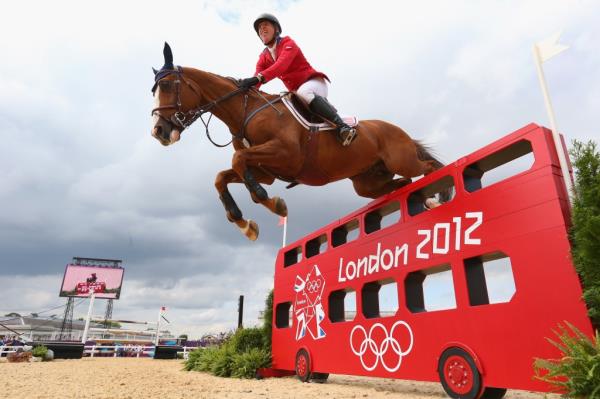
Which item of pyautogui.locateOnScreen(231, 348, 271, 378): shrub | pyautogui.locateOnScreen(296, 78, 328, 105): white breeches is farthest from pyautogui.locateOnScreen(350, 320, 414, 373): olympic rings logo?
pyautogui.locateOnScreen(231, 348, 271, 378): shrub

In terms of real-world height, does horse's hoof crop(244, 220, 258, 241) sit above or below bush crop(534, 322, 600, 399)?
above

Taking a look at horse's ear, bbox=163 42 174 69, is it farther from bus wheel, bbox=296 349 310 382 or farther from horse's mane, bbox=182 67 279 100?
bus wheel, bbox=296 349 310 382

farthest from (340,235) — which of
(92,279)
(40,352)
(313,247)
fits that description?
(92,279)

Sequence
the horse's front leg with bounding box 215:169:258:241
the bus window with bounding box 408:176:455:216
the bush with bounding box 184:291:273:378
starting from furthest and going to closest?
the bush with bounding box 184:291:273:378 → the bus window with bounding box 408:176:455:216 → the horse's front leg with bounding box 215:169:258:241

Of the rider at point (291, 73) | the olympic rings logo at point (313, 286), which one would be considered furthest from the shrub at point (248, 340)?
the rider at point (291, 73)

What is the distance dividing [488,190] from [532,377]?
6.54ft

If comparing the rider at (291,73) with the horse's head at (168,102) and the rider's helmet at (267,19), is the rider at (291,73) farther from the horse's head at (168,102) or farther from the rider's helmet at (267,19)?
the horse's head at (168,102)

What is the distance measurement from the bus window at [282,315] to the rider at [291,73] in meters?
5.74

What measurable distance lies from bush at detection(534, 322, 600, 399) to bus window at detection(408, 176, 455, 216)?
2.61m

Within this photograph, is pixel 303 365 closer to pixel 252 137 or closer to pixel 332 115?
pixel 252 137

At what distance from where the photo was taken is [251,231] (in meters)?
4.40

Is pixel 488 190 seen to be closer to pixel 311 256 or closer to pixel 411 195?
pixel 411 195

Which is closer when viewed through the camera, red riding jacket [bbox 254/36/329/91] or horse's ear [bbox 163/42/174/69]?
horse's ear [bbox 163/42/174/69]

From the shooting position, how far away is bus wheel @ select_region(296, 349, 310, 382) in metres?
7.34
